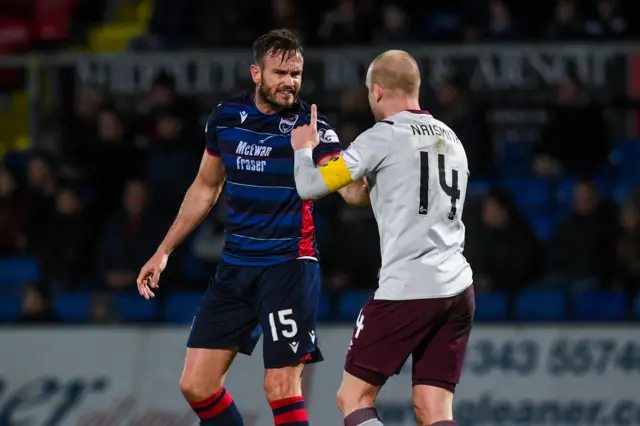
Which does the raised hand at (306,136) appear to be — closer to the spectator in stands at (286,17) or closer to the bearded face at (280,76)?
the bearded face at (280,76)

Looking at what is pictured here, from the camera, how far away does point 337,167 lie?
17.5 feet

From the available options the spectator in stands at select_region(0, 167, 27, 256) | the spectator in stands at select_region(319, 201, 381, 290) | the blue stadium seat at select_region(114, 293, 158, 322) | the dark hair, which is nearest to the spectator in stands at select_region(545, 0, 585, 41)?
the spectator in stands at select_region(319, 201, 381, 290)

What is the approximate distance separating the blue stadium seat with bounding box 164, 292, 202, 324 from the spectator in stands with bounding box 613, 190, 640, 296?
3115 millimetres

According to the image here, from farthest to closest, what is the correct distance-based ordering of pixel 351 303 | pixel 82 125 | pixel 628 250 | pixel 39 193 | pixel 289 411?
pixel 82 125
pixel 39 193
pixel 628 250
pixel 351 303
pixel 289 411

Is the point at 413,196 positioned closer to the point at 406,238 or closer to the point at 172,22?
the point at 406,238

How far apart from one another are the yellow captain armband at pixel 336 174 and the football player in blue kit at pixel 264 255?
0.42 metres

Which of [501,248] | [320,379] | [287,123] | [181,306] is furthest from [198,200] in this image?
[501,248]

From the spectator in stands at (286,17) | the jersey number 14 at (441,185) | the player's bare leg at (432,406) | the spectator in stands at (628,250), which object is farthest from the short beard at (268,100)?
the spectator in stands at (286,17)

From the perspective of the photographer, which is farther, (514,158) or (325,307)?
(514,158)

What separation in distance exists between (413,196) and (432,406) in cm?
92

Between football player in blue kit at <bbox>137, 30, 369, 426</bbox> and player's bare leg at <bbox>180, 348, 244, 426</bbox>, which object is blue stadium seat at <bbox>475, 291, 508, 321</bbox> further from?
player's bare leg at <bbox>180, 348, 244, 426</bbox>

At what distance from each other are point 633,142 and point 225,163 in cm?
612

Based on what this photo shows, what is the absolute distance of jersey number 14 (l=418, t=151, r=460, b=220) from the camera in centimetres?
534

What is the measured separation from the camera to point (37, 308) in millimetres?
9445
